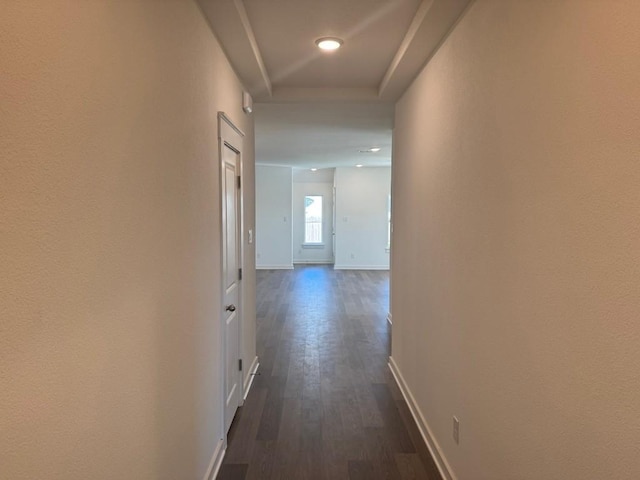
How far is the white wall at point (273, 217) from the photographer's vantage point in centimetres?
1093

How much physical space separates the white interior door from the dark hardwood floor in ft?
0.91

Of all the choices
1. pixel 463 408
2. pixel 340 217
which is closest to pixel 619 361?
pixel 463 408

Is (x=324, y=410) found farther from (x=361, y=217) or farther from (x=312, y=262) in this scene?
(x=312, y=262)

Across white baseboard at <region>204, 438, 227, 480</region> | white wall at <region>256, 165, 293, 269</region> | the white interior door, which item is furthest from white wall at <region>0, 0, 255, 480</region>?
white wall at <region>256, 165, 293, 269</region>

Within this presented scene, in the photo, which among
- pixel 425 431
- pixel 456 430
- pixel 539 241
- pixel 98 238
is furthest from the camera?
pixel 425 431

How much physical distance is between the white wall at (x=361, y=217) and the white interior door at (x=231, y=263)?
305 inches

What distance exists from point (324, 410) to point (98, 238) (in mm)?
2735

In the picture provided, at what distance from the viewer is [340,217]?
36.6 ft

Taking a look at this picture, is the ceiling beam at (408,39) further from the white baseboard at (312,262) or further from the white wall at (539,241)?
the white baseboard at (312,262)

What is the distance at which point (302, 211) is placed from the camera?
12.4 m

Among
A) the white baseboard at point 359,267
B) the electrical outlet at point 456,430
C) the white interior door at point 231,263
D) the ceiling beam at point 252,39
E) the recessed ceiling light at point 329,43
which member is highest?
the recessed ceiling light at point 329,43

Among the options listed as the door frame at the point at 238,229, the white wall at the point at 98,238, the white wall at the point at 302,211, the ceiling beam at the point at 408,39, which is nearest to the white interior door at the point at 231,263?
the door frame at the point at 238,229

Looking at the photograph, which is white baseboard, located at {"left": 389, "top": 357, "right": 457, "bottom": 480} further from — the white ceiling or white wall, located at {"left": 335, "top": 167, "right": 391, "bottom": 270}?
white wall, located at {"left": 335, "top": 167, "right": 391, "bottom": 270}

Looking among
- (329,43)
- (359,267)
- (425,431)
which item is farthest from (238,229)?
(359,267)
